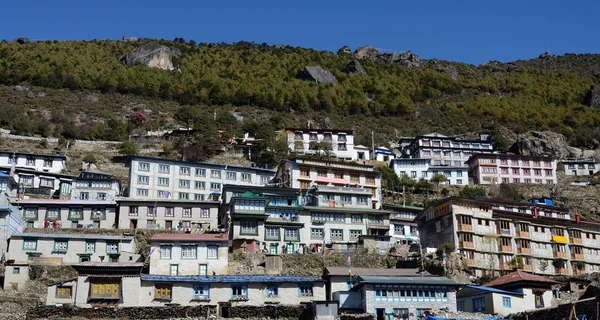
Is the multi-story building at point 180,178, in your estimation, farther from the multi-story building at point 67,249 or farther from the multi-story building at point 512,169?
the multi-story building at point 512,169

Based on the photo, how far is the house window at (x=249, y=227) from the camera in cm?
6806

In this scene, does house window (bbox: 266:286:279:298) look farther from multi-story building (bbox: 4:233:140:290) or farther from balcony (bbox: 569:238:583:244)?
balcony (bbox: 569:238:583:244)

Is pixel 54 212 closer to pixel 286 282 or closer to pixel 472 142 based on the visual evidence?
pixel 286 282

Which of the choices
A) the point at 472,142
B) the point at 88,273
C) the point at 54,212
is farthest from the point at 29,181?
the point at 472,142

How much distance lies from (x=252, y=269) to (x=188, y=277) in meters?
8.24

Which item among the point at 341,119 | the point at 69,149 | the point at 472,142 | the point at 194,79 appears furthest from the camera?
the point at 194,79

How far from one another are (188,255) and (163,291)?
6781 millimetres

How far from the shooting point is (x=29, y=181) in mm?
85688

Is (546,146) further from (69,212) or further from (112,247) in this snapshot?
(112,247)

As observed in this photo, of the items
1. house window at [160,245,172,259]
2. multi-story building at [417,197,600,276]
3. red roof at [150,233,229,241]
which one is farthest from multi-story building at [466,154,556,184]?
house window at [160,245,172,259]

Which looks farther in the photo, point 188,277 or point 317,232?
point 317,232

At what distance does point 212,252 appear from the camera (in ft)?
193

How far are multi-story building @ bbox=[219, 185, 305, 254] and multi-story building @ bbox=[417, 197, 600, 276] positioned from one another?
15678 millimetres

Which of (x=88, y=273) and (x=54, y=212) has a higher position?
(x=54, y=212)
